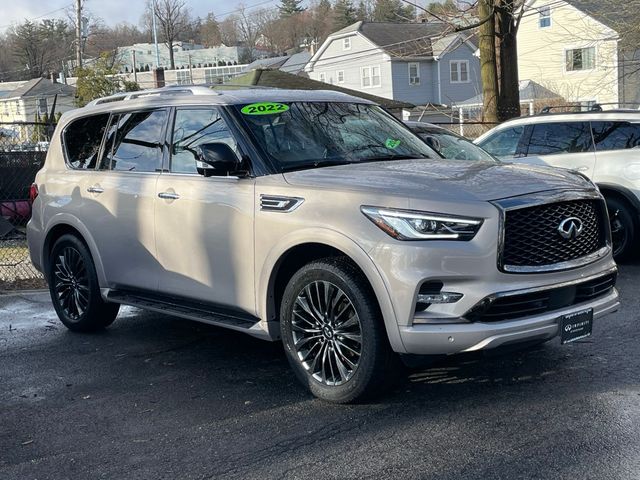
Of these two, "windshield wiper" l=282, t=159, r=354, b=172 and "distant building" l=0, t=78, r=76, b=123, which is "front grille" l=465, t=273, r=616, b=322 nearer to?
"windshield wiper" l=282, t=159, r=354, b=172

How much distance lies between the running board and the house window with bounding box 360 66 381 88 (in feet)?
148

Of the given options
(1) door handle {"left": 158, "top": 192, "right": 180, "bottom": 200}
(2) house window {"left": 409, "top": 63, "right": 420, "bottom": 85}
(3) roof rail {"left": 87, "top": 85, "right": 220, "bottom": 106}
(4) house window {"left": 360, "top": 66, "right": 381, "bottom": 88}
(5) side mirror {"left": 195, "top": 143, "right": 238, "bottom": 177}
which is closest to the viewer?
(5) side mirror {"left": 195, "top": 143, "right": 238, "bottom": 177}

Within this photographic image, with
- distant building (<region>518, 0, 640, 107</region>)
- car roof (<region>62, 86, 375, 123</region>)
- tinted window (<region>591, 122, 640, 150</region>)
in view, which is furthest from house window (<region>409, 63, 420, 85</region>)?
car roof (<region>62, 86, 375, 123</region>)

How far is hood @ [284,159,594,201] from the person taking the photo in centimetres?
448

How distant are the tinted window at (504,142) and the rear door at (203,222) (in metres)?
5.69

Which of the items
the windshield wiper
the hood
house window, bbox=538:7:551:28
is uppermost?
house window, bbox=538:7:551:28

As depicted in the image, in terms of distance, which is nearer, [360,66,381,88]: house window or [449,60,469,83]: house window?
[360,66,381,88]: house window

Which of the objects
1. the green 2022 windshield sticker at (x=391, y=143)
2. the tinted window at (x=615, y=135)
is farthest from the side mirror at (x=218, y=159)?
the tinted window at (x=615, y=135)

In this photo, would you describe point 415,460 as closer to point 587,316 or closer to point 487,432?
point 487,432

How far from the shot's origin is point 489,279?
170 inches

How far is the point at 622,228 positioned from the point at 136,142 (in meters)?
5.95

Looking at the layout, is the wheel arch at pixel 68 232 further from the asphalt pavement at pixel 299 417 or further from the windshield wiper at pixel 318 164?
the windshield wiper at pixel 318 164

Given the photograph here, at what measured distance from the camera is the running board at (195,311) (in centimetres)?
530

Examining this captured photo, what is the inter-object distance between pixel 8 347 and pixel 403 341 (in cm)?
400
